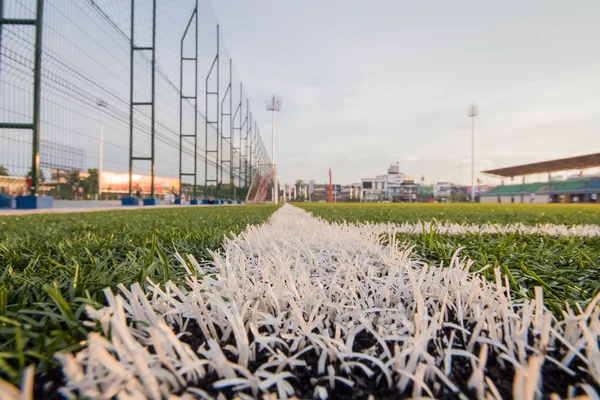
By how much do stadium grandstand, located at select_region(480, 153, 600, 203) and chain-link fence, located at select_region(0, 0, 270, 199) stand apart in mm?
36843

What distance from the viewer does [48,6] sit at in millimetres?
5848

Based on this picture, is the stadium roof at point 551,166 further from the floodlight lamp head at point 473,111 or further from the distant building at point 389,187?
the distant building at point 389,187

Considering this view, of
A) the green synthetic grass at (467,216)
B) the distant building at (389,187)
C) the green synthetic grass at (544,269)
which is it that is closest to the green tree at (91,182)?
the green synthetic grass at (467,216)

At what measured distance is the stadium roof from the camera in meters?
32.9

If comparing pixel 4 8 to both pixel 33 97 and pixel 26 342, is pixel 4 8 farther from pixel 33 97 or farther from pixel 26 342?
pixel 26 342

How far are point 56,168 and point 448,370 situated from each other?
7661mm

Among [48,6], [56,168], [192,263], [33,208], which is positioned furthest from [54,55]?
[192,263]

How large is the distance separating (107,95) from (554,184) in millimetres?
52333

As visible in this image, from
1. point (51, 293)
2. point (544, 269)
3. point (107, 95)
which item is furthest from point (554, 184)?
point (51, 293)

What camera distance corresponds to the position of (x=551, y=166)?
3666 cm

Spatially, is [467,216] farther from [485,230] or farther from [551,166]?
[551,166]

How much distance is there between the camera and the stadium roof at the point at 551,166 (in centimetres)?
3288

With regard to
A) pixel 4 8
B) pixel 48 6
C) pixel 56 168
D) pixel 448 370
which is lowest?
pixel 448 370

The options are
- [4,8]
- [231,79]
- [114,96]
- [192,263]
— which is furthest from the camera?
[231,79]
